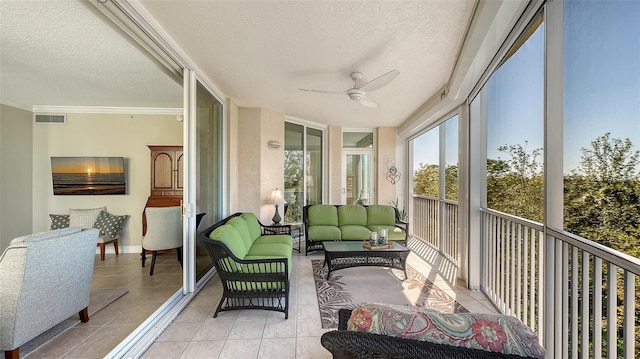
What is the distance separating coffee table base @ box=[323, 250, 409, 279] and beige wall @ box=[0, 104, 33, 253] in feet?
16.0

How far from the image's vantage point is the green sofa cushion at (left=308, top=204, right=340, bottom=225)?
179 inches

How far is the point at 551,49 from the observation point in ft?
5.12

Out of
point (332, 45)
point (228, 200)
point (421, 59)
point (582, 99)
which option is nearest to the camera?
point (582, 99)

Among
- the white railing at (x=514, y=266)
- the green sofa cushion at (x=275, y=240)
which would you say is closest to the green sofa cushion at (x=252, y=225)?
the green sofa cushion at (x=275, y=240)

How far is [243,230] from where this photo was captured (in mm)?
3055

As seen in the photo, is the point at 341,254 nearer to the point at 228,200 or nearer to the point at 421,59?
the point at 228,200

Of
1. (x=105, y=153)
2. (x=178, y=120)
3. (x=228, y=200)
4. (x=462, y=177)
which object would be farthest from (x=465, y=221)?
(x=105, y=153)

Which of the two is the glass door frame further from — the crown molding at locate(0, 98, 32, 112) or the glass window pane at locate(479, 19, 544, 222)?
the crown molding at locate(0, 98, 32, 112)

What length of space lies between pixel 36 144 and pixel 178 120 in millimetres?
2306

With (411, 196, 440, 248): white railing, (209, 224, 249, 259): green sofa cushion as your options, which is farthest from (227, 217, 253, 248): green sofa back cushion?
(411, 196, 440, 248): white railing

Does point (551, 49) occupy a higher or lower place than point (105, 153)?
higher

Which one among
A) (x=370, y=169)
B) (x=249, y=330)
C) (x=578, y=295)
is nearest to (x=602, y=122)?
(x=578, y=295)

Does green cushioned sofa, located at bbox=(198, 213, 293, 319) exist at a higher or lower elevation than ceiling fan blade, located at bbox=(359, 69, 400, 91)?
lower

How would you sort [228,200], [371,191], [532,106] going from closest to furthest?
[532,106]
[228,200]
[371,191]
